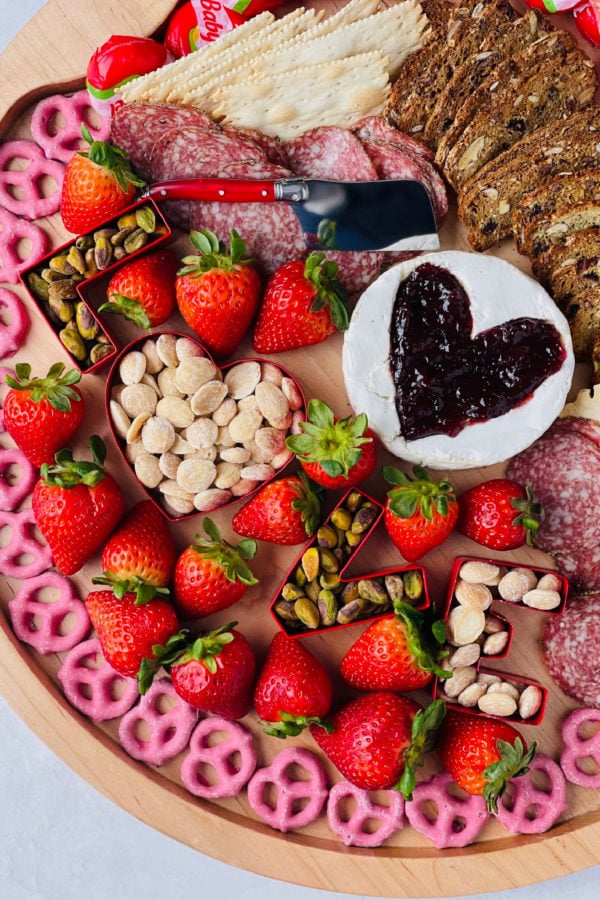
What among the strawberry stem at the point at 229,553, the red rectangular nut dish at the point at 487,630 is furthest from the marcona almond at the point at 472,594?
the strawberry stem at the point at 229,553

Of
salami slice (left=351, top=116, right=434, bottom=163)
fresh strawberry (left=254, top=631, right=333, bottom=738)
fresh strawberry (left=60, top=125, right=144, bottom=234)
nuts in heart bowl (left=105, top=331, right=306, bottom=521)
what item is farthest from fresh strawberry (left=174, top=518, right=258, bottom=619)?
salami slice (left=351, top=116, right=434, bottom=163)

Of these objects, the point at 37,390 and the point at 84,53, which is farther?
the point at 84,53

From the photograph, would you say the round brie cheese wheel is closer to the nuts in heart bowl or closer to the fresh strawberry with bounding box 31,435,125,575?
the nuts in heart bowl

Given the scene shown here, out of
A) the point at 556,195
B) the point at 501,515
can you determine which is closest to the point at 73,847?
the point at 501,515

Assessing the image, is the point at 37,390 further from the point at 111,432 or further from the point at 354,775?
the point at 354,775

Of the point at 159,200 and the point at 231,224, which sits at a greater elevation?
the point at 159,200

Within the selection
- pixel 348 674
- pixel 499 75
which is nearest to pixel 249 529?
pixel 348 674

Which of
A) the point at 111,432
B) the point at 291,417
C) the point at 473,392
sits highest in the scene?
the point at 111,432
